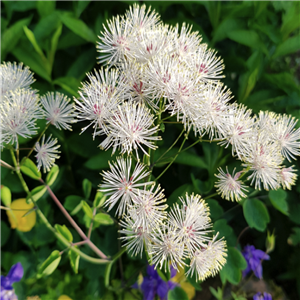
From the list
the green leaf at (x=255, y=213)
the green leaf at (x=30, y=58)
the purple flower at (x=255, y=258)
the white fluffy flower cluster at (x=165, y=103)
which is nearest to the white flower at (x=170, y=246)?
the white fluffy flower cluster at (x=165, y=103)

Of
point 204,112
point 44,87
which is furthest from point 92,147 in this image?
point 204,112

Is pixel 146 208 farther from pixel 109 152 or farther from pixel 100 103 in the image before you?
pixel 109 152

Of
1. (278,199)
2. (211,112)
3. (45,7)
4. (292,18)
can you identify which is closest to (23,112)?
(211,112)

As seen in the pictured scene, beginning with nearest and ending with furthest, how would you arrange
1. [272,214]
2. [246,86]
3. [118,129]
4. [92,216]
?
1. [118,129]
2. [92,216]
3. [246,86]
4. [272,214]

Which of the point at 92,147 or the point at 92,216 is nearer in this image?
the point at 92,216

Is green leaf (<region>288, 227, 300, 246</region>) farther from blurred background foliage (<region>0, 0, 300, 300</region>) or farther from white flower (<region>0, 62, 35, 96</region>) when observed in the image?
white flower (<region>0, 62, 35, 96</region>)

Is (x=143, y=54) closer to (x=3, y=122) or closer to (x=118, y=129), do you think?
(x=118, y=129)
